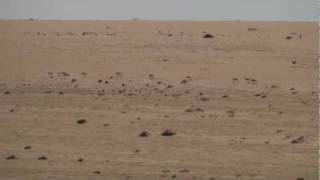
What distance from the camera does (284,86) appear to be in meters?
2.66

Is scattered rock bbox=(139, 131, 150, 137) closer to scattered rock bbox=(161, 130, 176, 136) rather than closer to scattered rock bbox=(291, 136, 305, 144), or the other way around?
scattered rock bbox=(161, 130, 176, 136)

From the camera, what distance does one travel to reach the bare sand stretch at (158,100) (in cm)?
208

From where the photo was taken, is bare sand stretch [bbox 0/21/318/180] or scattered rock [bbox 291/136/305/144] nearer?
bare sand stretch [bbox 0/21/318/180]

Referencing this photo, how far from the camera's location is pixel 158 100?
8.46 feet

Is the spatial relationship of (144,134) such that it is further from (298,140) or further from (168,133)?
(298,140)

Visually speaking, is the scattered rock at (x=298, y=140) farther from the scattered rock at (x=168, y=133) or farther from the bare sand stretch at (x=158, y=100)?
the scattered rock at (x=168, y=133)

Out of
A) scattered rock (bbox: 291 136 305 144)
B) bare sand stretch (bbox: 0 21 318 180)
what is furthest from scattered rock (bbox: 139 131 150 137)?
scattered rock (bbox: 291 136 305 144)

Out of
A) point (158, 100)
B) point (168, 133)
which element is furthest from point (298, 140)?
point (158, 100)

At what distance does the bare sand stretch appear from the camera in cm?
208

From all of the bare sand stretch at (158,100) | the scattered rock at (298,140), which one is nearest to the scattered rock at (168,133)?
the bare sand stretch at (158,100)

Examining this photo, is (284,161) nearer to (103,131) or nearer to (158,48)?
(103,131)

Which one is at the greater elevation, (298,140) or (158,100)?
(158,100)

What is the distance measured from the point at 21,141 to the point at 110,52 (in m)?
0.80
